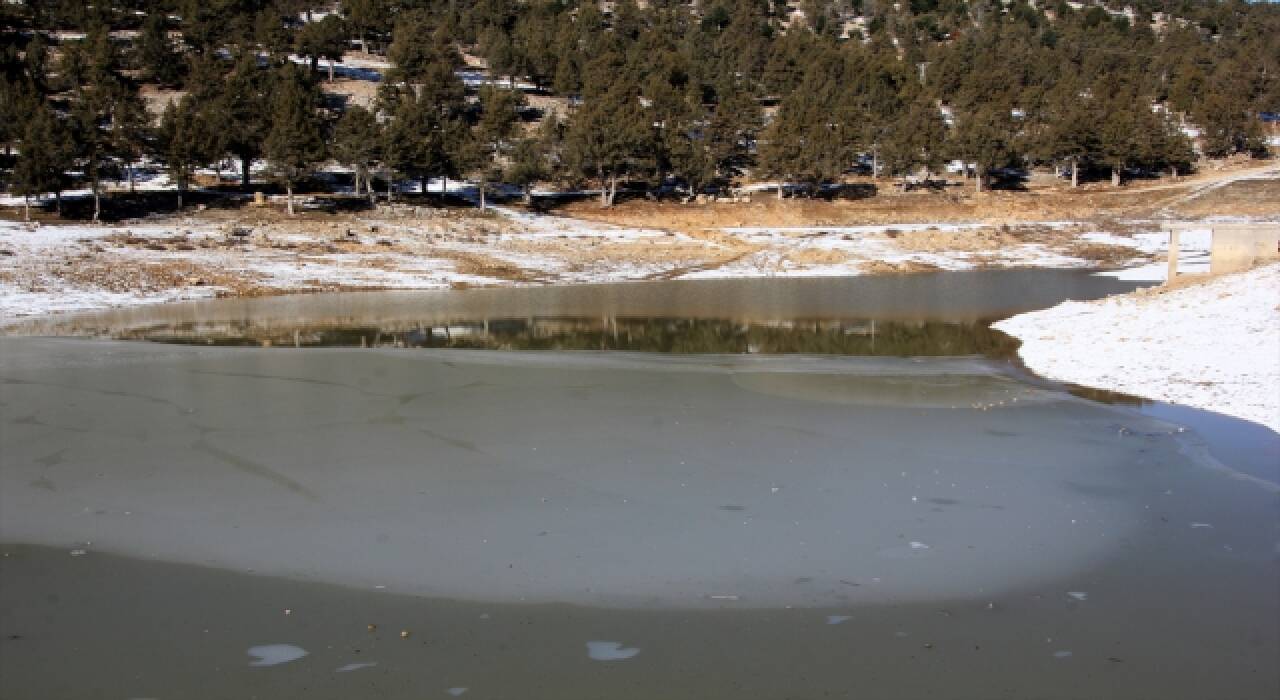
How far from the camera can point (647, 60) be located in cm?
12244

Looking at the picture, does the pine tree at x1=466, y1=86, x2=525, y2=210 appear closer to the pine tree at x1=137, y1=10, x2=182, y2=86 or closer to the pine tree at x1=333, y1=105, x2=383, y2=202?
the pine tree at x1=333, y1=105, x2=383, y2=202

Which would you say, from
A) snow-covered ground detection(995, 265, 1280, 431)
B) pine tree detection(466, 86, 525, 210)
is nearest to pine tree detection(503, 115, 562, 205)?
pine tree detection(466, 86, 525, 210)

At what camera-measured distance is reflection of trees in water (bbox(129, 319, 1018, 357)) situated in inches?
941

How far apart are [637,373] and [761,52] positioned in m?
138

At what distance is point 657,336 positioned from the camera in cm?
2669

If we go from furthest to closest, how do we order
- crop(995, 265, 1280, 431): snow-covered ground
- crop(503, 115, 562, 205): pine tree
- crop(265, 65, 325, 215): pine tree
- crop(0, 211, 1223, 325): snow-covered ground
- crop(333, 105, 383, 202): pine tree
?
1. crop(503, 115, 562, 205): pine tree
2. crop(333, 105, 383, 202): pine tree
3. crop(265, 65, 325, 215): pine tree
4. crop(0, 211, 1223, 325): snow-covered ground
5. crop(995, 265, 1280, 431): snow-covered ground

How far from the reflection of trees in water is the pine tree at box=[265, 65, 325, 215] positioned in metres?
36.0

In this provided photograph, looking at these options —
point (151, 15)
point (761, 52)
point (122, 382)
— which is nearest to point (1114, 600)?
point (122, 382)

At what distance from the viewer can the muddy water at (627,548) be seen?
6559mm

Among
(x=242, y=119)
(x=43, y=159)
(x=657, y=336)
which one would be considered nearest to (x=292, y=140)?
(x=242, y=119)

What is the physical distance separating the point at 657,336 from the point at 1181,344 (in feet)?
42.6

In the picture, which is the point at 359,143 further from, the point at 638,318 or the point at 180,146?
the point at 638,318

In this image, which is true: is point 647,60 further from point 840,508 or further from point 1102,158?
point 840,508

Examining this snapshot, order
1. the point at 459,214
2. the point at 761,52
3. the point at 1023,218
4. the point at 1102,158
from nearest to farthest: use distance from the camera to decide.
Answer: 1. the point at 459,214
2. the point at 1023,218
3. the point at 1102,158
4. the point at 761,52
